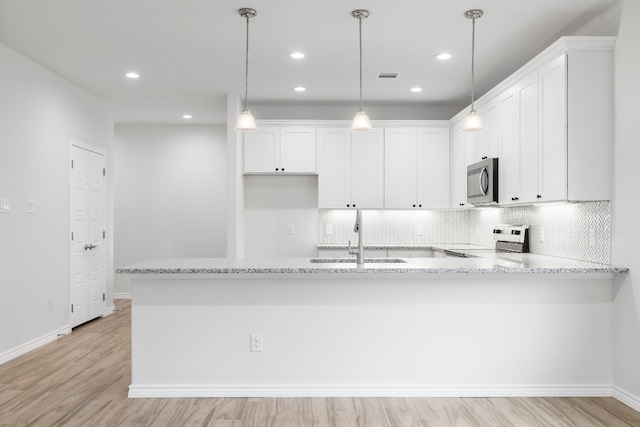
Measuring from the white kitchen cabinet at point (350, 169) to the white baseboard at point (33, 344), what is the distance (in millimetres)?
3073

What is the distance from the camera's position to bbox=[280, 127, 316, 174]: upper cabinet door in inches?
232

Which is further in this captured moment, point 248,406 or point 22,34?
point 22,34

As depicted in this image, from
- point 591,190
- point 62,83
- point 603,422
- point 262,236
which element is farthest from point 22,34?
point 603,422

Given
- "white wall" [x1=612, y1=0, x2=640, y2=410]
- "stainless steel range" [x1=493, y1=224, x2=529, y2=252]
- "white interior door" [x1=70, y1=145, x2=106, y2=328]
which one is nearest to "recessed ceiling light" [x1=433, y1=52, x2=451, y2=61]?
"white wall" [x1=612, y1=0, x2=640, y2=410]

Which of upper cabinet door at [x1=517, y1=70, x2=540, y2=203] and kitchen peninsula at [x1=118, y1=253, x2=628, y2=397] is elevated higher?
upper cabinet door at [x1=517, y1=70, x2=540, y2=203]

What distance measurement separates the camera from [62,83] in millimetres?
5082

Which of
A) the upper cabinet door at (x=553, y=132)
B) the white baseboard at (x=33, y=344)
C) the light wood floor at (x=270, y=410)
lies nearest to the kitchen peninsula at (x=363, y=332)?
the light wood floor at (x=270, y=410)

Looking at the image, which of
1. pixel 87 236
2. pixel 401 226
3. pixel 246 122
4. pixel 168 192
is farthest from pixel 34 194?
pixel 401 226

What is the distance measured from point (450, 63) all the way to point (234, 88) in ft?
7.54

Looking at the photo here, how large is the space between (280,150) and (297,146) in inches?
8.3

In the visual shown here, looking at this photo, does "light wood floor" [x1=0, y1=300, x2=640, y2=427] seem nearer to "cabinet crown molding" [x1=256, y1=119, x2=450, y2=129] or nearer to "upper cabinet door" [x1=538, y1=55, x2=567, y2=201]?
"upper cabinet door" [x1=538, y1=55, x2=567, y2=201]

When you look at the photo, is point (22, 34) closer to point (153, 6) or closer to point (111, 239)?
point (153, 6)

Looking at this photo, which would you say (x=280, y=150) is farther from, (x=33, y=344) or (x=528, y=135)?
(x=33, y=344)

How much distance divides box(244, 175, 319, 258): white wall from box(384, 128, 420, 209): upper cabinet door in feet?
3.07
